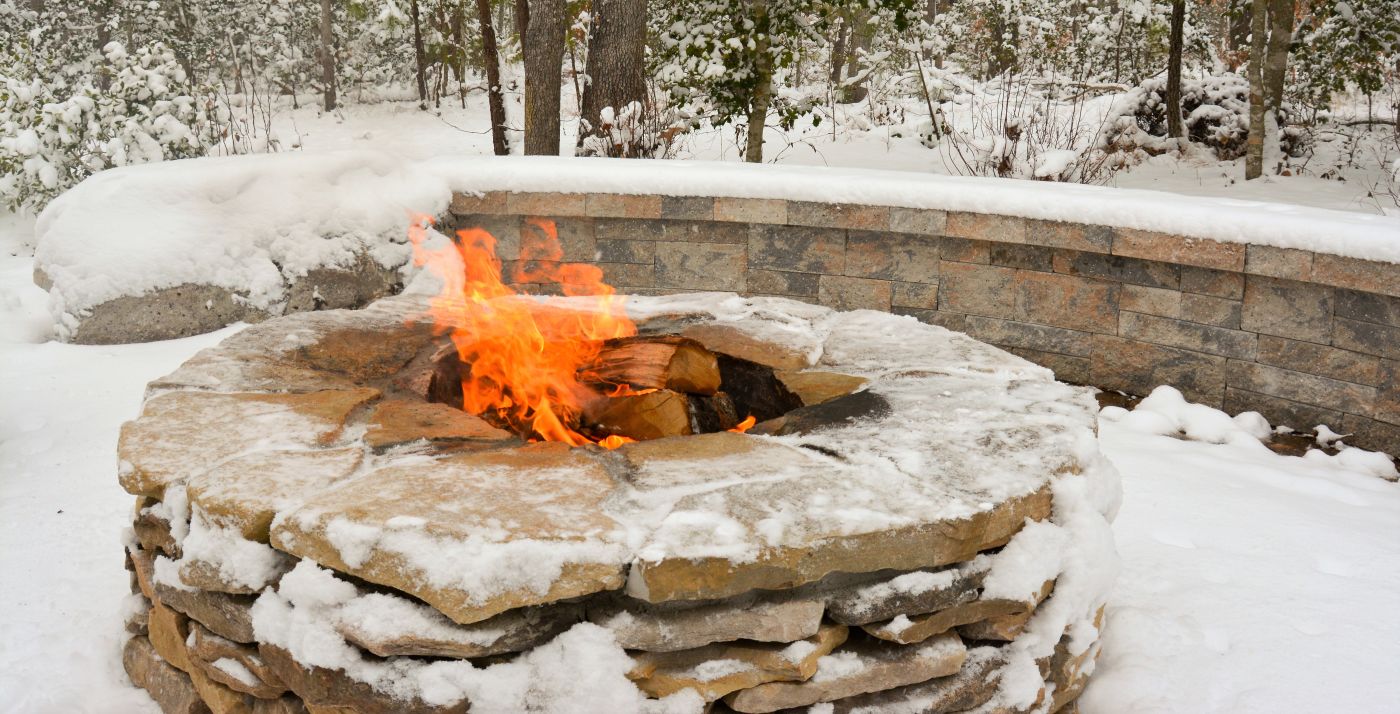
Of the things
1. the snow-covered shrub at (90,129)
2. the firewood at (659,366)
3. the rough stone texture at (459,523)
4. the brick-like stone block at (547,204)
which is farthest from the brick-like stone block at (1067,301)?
the snow-covered shrub at (90,129)

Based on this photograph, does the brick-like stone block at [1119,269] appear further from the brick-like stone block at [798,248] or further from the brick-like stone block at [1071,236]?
the brick-like stone block at [798,248]

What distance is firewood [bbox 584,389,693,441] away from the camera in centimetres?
269

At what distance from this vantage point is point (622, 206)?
4871 mm

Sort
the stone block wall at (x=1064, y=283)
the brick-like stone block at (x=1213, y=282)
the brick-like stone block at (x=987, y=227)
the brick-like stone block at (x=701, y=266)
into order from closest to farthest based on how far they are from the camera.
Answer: the stone block wall at (x=1064, y=283) → the brick-like stone block at (x=1213, y=282) → the brick-like stone block at (x=987, y=227) → the brick-like stone block at (x=701, y=266)

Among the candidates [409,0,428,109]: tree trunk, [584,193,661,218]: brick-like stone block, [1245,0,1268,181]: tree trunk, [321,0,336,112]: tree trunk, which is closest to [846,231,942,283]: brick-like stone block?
[584,193,661,218]: brick-like stone block

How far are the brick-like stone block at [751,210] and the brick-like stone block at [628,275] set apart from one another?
18.5 inches

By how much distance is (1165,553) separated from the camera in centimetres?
310

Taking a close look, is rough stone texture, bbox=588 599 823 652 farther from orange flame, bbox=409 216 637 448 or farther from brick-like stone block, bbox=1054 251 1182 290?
brick-like stone block, bbox=1054 251 1182 290

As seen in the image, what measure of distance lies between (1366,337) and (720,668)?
3212mm

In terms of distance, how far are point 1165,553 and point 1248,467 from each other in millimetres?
924

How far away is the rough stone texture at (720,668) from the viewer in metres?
1.88

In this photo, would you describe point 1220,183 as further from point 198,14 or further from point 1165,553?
point 198,14

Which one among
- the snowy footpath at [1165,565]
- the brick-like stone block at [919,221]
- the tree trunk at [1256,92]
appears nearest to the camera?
the snowy footpath at [1165,565]

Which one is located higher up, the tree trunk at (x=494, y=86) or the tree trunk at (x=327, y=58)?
the tree trunk at (x=327, y=58)
